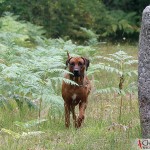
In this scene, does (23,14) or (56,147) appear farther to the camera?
(23,14)

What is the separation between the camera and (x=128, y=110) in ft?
32.0

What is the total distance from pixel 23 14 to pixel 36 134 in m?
15.1

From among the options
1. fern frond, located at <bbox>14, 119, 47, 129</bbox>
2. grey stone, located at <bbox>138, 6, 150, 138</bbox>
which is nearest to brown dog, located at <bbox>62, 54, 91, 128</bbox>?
fern frond, located at <bbox>14, 119, 47, 129</bbox>

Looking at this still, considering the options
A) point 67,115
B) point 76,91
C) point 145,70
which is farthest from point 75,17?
point 145,70

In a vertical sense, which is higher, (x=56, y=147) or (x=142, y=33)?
(x=142, y=33)

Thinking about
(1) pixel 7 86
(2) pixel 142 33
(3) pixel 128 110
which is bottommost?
(3) pixel 128 110

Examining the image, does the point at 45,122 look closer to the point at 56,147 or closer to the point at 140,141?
the point at 56,147

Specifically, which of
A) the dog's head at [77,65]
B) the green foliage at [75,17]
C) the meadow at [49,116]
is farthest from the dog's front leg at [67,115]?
the green foliage at [75,17]

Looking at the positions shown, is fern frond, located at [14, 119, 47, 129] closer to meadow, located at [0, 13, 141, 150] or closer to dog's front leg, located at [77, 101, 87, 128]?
meadow, located at [0, 13, 141, 150]

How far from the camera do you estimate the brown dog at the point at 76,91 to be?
841cm

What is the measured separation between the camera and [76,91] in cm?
842

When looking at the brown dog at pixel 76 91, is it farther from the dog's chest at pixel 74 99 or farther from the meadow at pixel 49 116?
the meadow at pixel 49 116

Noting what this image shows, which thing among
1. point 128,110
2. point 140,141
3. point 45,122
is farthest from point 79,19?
point 140,141

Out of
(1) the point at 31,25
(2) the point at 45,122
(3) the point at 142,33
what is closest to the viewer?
(3) the point at 142,33
